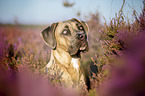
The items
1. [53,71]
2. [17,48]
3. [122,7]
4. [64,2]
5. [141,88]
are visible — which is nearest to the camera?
[141,88]

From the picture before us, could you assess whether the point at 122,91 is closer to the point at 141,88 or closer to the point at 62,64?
the point at 141,88

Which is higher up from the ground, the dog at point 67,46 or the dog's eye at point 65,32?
the dog's eye at point 65,32

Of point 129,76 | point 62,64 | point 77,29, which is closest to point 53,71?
point 62,64

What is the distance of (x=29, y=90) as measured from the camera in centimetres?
44

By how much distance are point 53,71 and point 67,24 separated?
123 centimetres

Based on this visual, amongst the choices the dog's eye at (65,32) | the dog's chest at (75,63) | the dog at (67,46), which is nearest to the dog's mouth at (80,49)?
the dog at (67,46)

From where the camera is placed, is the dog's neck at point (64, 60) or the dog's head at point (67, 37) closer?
the dog's head at point (67, 37)

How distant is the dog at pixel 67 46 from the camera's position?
2910 mm

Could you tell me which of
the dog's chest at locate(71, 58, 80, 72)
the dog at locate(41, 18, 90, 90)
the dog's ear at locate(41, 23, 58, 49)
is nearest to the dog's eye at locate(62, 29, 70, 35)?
the dog at locate(41, 18, 90, 90)

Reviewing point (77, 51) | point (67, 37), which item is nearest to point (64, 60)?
point (77, 51)

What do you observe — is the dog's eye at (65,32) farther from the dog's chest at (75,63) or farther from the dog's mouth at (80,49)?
the dog's chest at (75,63)

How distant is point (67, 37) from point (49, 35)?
49 cm

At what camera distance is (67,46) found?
296 cm

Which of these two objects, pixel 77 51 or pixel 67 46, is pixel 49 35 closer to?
pixel 67 46
